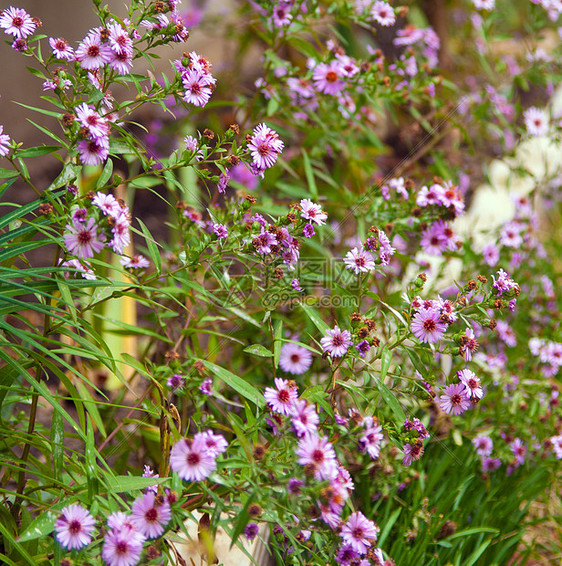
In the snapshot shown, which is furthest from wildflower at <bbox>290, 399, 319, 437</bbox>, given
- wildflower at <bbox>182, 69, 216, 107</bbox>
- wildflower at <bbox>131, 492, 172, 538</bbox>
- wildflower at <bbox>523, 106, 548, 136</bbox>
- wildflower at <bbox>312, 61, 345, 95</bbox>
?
wildflower at <bbox>523, 106, 548, 136</bbox>

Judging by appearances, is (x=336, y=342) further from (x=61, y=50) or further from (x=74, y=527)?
(x=61, y=50)

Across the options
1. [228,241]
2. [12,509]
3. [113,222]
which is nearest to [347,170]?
[228,241]

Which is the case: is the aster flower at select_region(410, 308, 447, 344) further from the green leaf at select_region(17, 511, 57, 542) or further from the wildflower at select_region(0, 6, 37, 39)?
the wildflower at select_region(0, 6, 37, 39)

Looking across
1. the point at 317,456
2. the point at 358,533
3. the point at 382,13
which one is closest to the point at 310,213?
the point at 317,456

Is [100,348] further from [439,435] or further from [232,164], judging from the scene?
[439,435]

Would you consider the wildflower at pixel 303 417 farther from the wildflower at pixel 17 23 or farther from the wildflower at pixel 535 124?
the wildflower at pixel 535 124

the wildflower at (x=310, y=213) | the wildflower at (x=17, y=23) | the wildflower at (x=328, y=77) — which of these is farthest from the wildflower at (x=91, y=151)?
the wildflower at (x=328, y=77)
